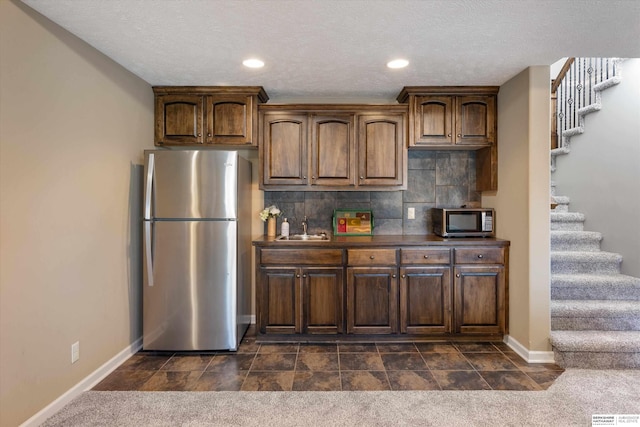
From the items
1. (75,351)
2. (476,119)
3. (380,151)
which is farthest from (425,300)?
(75,351)

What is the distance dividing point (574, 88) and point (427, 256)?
3.33 m

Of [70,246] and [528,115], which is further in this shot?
[528,115]

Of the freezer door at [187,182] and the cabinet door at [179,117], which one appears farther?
the cabinet door at [179,117]

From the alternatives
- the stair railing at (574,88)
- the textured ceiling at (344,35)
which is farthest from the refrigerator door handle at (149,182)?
the stair railing at (574,88)

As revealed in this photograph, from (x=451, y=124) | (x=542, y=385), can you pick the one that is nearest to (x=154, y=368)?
(x=542, y=385)

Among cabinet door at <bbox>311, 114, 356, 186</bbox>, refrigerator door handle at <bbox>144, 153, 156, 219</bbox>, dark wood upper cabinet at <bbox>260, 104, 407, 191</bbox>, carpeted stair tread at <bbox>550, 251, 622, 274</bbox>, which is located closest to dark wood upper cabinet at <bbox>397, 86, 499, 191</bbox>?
dark wood upper cabinet at <bbox>260, 104, 407, 191</bbox>

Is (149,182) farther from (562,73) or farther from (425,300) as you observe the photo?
(562,73)

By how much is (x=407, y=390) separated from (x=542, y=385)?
99 centimetres

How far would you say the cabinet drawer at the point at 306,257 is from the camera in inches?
123

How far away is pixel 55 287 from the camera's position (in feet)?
6.97

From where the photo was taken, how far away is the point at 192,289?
9.59 feet

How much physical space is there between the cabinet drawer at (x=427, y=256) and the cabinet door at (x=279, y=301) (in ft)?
3.35

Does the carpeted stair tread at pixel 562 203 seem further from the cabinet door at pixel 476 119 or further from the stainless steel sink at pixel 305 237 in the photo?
the stainless steel sink at pixel 305 237

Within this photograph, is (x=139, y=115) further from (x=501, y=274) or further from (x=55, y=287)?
(x=501, y=274)
